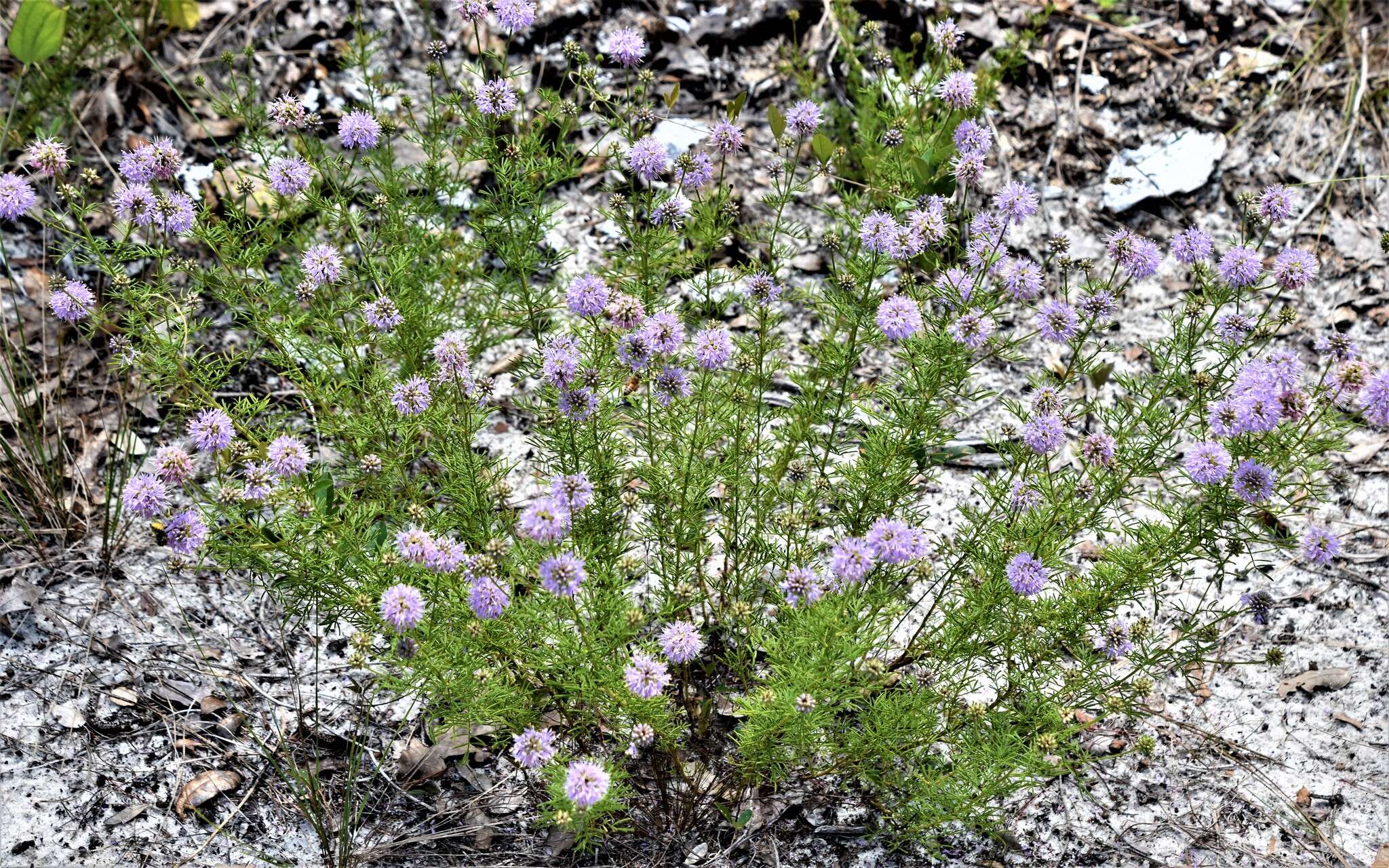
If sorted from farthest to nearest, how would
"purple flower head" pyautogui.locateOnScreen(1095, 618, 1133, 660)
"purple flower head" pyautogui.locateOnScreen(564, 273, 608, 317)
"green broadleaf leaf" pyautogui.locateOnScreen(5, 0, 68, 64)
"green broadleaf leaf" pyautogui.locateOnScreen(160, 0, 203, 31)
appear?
1. "green broadleaf leaf" pyautogui.locateOnScreen(160, 0, 203, 31)
2. "green broadleaf leaf" pyautogui.locateOnScreen(5, 0, 68, 64)
3. "purple flower head" pyautogui.locateOnScreen(1095, 618, 1133, 660)
4. "purple flower head" pyautogui.locateOnScreen(564, 273, 608, 317)

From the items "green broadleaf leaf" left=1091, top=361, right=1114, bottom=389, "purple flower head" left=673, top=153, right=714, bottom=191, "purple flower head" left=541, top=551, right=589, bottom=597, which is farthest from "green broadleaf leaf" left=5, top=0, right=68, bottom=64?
"green broadleaf leaf" left=1091, top=361, right=1114, bottom=389

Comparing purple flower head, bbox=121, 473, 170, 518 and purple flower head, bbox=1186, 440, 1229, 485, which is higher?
purple flower head, bbox=121, 473, 170, 518

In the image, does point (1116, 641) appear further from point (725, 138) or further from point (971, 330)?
point (725, 138)

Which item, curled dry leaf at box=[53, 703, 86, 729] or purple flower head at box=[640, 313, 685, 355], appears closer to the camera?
purple flower head at box=[640, 313, 685, 355]

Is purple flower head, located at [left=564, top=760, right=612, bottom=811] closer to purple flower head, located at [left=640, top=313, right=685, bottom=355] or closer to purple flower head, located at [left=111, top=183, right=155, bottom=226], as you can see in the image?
purple flower head, located at [left=640, top=313, right=685, bottom=355]

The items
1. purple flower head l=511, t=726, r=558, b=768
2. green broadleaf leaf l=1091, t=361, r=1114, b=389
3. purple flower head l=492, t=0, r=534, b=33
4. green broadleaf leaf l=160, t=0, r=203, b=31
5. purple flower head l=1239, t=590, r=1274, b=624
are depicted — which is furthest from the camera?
green broadleaf leaf l=160, t=0, r=203, b=31

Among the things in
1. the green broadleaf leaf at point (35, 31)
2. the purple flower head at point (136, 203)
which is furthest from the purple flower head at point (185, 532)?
the green broadleaf leaf at point (35, 31)

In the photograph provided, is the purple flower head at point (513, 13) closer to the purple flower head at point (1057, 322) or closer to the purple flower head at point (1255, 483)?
the purple flower head at point (1057, 322)

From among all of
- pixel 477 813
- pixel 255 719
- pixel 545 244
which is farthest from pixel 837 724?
pixel 545 244

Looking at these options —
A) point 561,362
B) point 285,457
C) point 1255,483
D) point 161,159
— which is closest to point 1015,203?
point 1255,483
